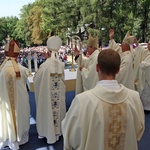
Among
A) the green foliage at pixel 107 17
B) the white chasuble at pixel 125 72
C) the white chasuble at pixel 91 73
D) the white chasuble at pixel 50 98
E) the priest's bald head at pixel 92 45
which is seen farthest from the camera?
the green foliage at pixel 107 17

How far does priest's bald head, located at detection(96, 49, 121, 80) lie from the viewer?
1587 mm

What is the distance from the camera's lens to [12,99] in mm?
3555

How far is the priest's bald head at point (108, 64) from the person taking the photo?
1.59 m

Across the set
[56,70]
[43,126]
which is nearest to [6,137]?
[43,126]

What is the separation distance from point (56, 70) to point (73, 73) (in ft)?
7.11

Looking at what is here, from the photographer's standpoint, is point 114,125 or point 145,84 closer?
point 114,125

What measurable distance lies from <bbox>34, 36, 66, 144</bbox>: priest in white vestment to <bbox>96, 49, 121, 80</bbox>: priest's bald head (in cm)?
210

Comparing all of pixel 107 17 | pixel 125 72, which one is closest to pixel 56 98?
pixel 125 72

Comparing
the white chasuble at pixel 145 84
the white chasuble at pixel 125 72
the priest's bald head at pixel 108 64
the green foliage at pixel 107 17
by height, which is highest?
the green foliage at pixel 107 17

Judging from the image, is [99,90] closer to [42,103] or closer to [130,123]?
[130,123]

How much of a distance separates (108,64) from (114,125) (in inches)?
18.3

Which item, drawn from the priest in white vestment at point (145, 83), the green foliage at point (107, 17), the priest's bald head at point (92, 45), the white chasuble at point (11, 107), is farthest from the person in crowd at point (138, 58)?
the green foliage at point (107, 17)

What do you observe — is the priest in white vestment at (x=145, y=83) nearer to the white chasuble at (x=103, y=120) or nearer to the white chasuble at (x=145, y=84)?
the white chasuble at (x=145, y=84)

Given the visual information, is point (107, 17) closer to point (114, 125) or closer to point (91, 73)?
point (91, 73)
